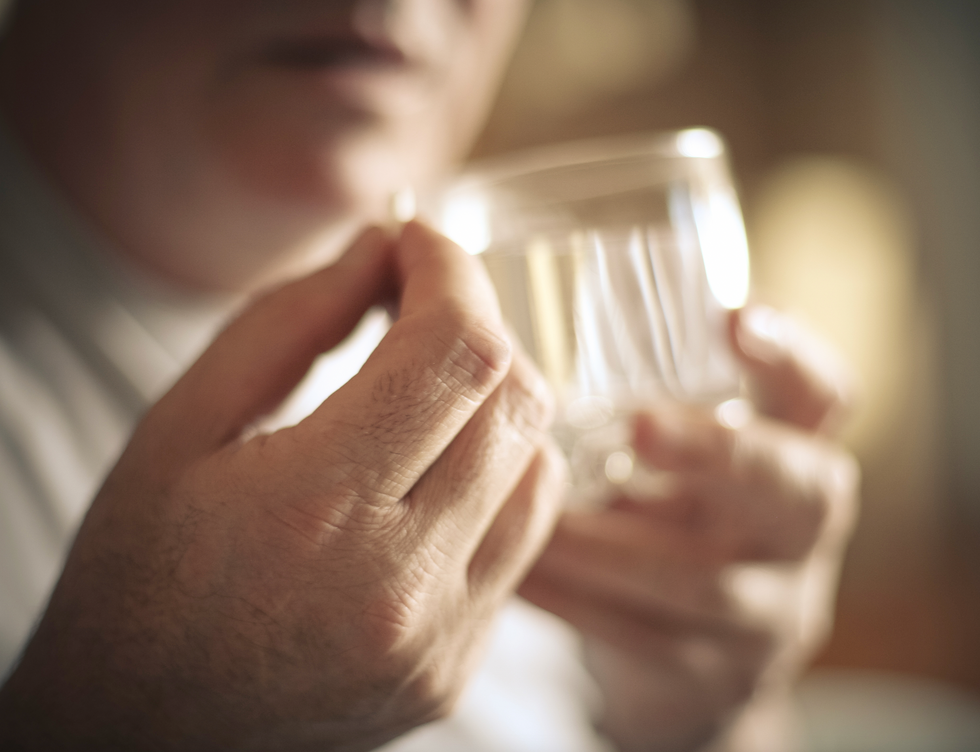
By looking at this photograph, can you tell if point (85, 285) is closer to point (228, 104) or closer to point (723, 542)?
point (228, 104)

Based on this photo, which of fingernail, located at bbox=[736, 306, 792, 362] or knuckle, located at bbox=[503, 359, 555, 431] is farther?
fingernail, located at bbox=[736, 306, 792, 362]

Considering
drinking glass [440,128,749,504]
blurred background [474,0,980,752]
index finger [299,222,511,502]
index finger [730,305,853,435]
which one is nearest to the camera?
index finger [299,222,511,502]

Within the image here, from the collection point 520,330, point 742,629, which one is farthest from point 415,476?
point 742,629

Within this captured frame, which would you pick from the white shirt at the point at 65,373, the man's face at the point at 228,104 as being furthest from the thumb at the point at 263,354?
the man's face at the point at 228,104

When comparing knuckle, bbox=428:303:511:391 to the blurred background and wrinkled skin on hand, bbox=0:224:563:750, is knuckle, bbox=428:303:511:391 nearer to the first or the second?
wrinkled skin on hand, bbox=0:224:563:750

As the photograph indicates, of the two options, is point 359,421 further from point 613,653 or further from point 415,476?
point 613,653

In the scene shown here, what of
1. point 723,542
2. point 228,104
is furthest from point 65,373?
point 723,542

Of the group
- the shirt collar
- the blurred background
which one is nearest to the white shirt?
the shirt collar
